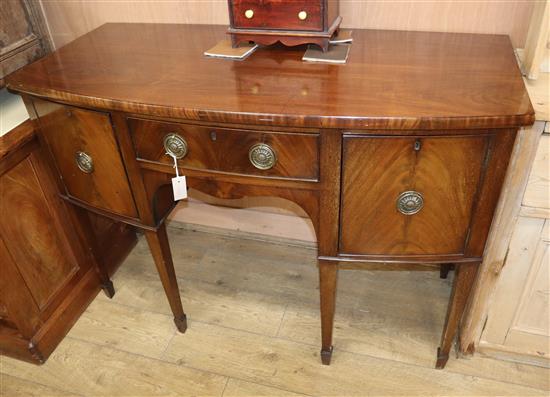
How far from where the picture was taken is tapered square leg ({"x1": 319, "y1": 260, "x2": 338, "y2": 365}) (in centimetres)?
115

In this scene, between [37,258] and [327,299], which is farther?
[37,258]

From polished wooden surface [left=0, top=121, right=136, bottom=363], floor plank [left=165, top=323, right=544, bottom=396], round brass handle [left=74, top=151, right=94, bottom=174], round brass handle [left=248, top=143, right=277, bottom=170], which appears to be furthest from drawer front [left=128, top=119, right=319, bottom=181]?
floor plank [left=165, top=323, right=544, bottom=396]

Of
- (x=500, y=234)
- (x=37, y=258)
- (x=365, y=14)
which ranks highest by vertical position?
(x=365, y=14)

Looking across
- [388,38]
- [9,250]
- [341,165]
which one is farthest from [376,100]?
[9,250]

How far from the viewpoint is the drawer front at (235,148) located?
3.11 ft

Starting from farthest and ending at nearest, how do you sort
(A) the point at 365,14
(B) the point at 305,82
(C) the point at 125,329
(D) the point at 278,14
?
(C) the point at 125,329 < (A) the point at 365,14 < (D) the point at 278,14 < (B) the point at 305,82

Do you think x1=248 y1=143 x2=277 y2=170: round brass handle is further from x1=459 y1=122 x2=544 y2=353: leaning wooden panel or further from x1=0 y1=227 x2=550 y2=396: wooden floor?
x1=0 y1=227 x2=550 y2=396: wooden floor

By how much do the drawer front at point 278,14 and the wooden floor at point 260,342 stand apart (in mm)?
908

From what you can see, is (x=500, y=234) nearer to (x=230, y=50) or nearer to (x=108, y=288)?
(x=230, y=50)

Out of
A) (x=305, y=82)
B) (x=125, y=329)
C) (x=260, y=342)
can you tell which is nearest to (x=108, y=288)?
(x=125, y=329)

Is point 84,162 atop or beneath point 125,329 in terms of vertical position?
atop

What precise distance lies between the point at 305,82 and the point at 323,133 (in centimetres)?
16

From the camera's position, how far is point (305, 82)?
101cm

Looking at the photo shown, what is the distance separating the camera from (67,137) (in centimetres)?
115
